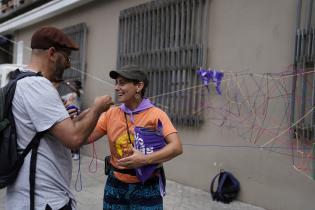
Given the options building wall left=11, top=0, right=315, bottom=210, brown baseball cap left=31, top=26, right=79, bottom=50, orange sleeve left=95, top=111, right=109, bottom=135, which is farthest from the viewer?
building wall left=11, top=0, right=315, bottom=210

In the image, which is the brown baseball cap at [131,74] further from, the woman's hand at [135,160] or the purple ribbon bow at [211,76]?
the purple ribbon bow at [211,76]

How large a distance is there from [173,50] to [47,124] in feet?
15.9

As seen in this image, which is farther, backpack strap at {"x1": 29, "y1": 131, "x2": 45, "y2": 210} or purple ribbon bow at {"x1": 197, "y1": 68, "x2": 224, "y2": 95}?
purple ribbon bow at {"x1": 197, "y1": 68, "x2": 224, "y2": 95}

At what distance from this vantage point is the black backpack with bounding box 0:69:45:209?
204cm

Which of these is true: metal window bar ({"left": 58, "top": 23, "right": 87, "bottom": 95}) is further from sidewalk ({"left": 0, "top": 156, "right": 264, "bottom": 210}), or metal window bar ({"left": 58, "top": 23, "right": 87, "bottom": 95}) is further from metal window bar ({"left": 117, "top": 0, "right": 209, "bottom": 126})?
sidewalk ({"left": 0, "top": 156, "right": 264, "bottom": 210})

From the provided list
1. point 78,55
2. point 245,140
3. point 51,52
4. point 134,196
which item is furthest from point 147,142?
point 78,55

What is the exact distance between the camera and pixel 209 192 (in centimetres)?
602

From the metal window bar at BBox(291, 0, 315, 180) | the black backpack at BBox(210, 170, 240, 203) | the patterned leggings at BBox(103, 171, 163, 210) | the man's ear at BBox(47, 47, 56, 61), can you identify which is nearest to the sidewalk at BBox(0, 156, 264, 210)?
the black backpack at BBox(210, 170, 240, 203)

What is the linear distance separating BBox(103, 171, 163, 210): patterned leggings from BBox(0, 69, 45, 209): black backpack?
893 millimetres

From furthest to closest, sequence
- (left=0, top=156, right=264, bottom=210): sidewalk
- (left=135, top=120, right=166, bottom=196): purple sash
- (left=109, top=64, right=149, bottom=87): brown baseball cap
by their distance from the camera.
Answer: (left=0, top=156, right=264, bottom=210): sidewalk → (left=109, top=64, right=149, bottom=87): brown baseball cap → (left=135, top=120, right=166, bottom=196): purple sash

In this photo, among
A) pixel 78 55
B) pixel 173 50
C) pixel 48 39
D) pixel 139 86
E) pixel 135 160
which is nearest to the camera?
pixel 48 39

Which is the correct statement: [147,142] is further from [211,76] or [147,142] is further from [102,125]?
[211,76]

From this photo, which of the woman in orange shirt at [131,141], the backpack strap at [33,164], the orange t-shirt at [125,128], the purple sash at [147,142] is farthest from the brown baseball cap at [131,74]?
the backpack strap at [33,164]

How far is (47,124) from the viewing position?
6.66 ft
